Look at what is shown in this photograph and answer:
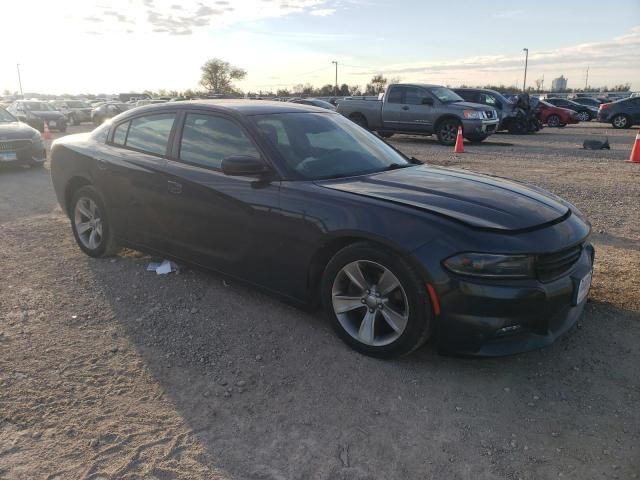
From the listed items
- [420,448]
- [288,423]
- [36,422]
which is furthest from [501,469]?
[36,422]

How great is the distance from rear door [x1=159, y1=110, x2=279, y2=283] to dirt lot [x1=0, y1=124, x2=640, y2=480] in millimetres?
445

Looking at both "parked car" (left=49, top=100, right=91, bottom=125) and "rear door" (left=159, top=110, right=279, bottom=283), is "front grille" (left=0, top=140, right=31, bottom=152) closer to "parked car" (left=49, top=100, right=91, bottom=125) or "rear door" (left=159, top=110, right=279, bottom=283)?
"rear door" (left=159, top=110, right=279, bottom=283)

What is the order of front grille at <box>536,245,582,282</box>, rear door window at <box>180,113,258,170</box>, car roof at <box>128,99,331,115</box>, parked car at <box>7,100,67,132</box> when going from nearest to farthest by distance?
1. front grille at <box>536,245,582,282</box>
2. rear door window at <box>180,113,258,170</box>
3. car roof at <box>128,99,331,115</box>
4. parked car at <box>7,100,67,132</box>

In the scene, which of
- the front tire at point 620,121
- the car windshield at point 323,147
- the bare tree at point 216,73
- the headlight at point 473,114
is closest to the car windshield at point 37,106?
the headlight at point 473,114

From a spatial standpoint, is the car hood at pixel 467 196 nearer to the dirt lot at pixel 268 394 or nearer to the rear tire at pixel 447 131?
the dirt lot at pixel 268 394

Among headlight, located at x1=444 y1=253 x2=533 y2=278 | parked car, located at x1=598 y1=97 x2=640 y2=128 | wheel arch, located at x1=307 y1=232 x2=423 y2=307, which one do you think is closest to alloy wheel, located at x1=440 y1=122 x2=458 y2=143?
parked car, located at x1=598 y1=97 x2=640 y2=128

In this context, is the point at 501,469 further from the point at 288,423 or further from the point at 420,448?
the point at 288,423

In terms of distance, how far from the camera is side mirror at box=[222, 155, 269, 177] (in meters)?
3.54

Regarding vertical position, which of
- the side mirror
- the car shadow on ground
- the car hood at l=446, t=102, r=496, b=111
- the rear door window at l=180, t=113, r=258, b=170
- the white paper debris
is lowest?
the car shadow on ground

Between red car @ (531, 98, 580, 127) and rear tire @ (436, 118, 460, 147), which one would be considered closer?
rear tire @ (436, 118, 460, 147)

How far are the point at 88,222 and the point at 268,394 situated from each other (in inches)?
125

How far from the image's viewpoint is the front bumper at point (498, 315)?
9.34 feet

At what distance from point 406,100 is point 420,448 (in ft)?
51.6

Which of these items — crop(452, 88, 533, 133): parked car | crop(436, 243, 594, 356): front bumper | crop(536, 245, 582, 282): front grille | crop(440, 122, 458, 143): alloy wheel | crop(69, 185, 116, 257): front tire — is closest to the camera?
crop(436, 243, 594, 356): front bumper
